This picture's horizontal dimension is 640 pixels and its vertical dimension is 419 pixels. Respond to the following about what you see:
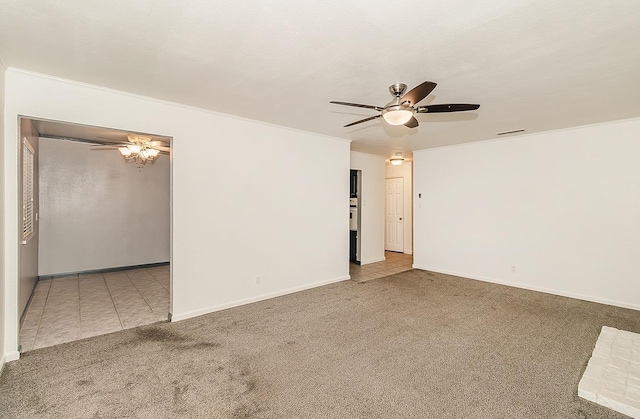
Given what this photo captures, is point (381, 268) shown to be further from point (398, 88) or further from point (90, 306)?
point (90, 306)

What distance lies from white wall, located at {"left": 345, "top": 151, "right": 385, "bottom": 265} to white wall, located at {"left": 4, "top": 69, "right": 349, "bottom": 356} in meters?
1.48

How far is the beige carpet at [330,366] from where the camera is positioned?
205cm

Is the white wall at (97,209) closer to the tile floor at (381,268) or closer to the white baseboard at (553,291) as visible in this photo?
the tile floor at (381,268)

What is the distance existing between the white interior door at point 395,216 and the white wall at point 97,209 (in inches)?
233

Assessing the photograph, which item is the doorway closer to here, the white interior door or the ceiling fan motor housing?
the ceiling fan motor housing

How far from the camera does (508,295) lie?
180 inches

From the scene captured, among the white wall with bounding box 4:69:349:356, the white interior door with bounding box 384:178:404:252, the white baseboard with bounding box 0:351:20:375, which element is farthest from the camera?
the white interior door with bounding box 384:178:404:252

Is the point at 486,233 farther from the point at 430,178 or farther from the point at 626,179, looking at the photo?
the point at 626,179

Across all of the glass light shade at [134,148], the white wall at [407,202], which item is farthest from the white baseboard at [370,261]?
the glass light shade at [134,148]

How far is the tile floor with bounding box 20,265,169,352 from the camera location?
3199mm

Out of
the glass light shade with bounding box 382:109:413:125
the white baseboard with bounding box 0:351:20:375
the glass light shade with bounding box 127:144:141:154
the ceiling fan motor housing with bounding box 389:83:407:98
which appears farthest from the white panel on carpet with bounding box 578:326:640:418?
the glass light shade with bounding box 127:144:141:154

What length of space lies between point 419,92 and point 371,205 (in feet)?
15.2

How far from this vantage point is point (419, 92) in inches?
90.7

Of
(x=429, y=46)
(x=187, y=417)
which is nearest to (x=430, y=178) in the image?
(x=429, y=46)
